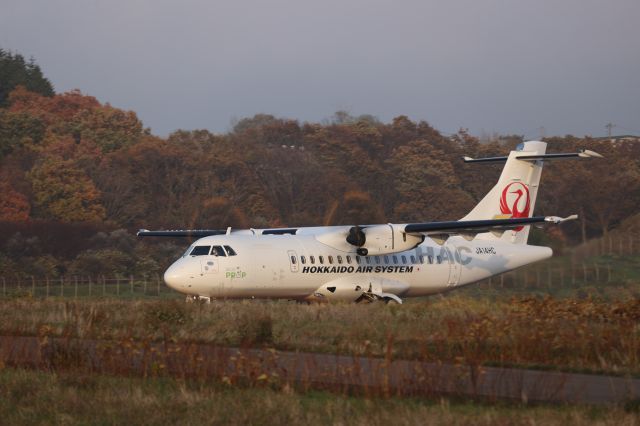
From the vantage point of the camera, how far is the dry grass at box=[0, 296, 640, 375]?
15398mm

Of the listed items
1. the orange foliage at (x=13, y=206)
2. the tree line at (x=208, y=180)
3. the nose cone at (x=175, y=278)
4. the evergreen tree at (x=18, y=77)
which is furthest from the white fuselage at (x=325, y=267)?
the evergreen tree at (x=18, y=77)

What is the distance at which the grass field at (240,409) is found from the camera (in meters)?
10.2

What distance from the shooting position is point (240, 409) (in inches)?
428

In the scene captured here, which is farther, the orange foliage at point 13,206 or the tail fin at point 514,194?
the orange foliage at point 13,206

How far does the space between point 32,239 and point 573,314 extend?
114 ft

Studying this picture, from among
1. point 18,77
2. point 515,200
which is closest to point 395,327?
point 515,200

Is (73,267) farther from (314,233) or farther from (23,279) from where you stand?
(314,233)

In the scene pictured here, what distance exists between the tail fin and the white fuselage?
813 millimetres

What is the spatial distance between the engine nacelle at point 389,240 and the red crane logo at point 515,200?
474 centimetres

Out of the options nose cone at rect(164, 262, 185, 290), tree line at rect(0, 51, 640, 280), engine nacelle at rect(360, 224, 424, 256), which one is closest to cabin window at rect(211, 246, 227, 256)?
nose cone at rect(164, 262, 185, 290)

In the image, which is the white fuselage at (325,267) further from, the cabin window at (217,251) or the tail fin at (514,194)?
the tail fin at (514,194)

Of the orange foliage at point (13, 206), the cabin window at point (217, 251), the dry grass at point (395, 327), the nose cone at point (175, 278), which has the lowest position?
the dry grass at point (395, 327)

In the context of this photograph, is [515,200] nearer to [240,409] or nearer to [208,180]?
[240,409]

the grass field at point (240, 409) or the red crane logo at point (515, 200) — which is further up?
the red crane logo at point (515, 200)
